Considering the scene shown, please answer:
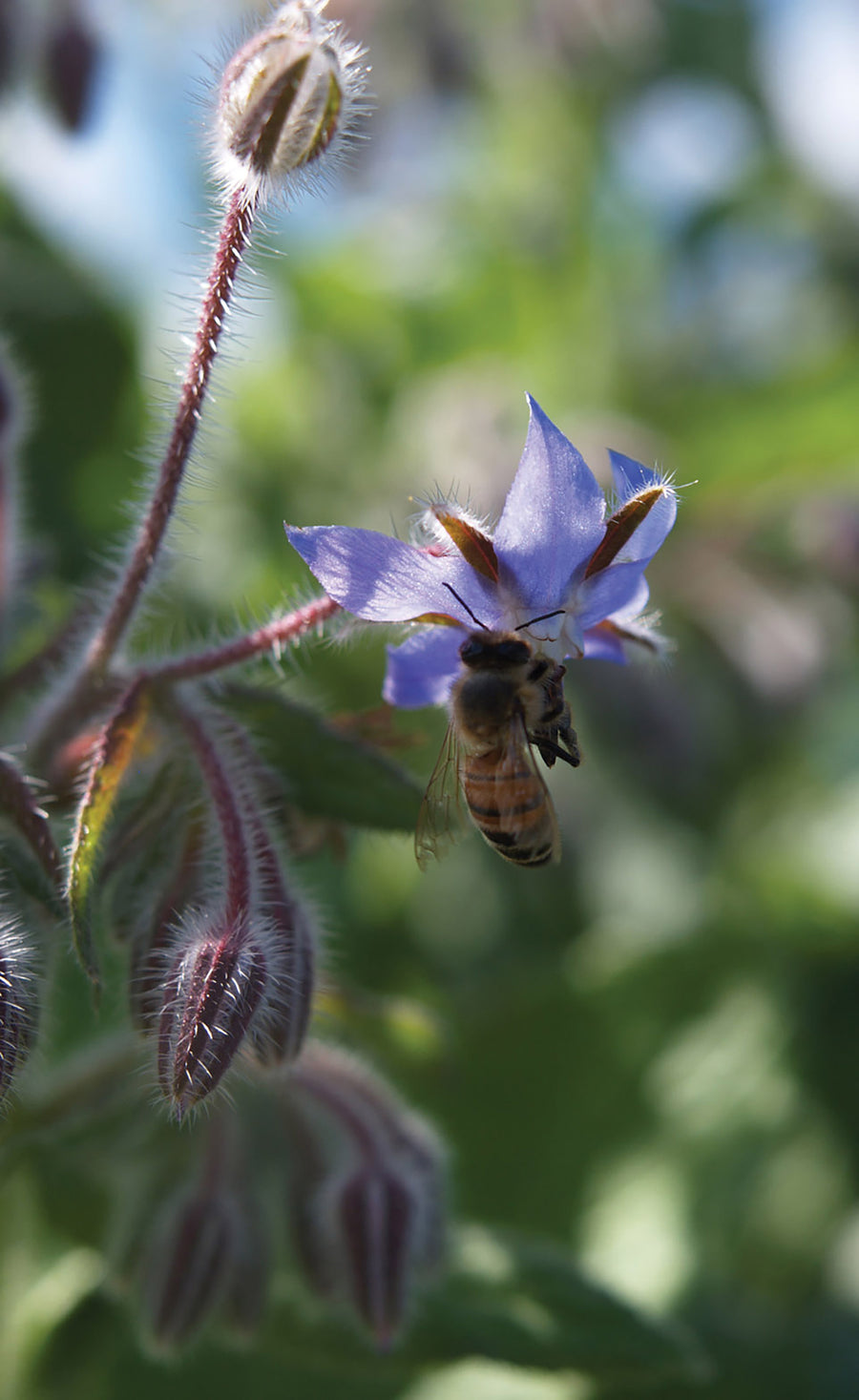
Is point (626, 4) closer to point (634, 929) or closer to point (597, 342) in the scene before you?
point (597, 342)

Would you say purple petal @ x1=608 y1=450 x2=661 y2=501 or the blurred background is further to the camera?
the blurred background

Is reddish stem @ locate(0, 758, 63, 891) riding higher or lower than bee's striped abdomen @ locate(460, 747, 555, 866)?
lower

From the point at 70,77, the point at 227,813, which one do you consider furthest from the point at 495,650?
the point at 70,77

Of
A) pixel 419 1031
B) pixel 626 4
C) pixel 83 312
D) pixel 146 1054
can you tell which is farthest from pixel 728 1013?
pixel 626 4

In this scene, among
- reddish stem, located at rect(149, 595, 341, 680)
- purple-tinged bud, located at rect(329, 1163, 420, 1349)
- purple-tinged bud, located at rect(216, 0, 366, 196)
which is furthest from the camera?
purple-tinged bud, located at rect(329, 1163, 420, 1349)

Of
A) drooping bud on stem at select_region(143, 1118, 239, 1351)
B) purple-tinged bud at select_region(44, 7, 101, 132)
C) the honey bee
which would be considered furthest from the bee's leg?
purple-tinged bud at select_region(44, 7, 101, 132)

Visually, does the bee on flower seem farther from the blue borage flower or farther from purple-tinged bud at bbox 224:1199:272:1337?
purple-tinged bud at bbox 224:1199:272:1337
